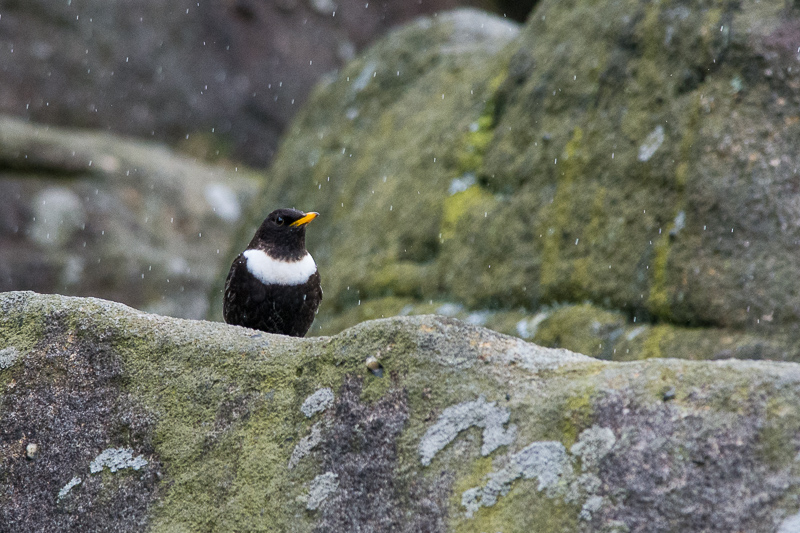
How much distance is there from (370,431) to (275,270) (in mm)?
2349

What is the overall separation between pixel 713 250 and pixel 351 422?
2.47 m

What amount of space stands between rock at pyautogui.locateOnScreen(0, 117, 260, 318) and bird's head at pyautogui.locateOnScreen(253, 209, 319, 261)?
4.94m

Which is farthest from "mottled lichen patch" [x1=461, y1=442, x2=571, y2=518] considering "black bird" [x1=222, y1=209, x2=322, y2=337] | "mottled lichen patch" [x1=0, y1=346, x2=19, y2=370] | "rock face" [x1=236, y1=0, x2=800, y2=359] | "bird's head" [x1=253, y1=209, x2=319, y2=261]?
"bird's head" [x1=253, y1=209, x2=319, y2=261]

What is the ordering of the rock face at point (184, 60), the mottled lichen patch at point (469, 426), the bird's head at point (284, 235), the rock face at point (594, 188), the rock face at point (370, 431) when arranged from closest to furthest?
the rock face at point (370, 431), the mottled lichen patch at point (469, 426), the rock face at point (594, 188), the bird's head at point (284, 235), the rock face at point (184, 60)

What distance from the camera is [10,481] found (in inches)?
103

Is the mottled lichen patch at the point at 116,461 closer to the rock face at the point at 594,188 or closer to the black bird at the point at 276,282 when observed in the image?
the black bird at the point at 276,282

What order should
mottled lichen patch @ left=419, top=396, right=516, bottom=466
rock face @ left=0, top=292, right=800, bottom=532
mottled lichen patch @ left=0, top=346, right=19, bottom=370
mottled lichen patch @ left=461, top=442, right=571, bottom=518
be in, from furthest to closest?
mottled lichen patch @ left=0, top=346, right=19, bottom=370 → mottled lichen patch @ left=419, top=396, right=516, bottom=466 → mottled lichen patch @ left=461, top=442, right=571, bottom=518 → rock face @ left=0, top=292, right=800, bottom=532

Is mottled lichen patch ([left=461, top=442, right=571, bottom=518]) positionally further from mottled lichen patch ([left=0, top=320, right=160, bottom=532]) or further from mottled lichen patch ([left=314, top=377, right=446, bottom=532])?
mottled lichen patch ([left=0, top=320, right=160, bottom=532])

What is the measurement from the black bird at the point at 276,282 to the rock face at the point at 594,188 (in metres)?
1.19

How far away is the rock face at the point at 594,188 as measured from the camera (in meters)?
4.20

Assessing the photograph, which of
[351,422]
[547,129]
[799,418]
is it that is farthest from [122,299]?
[799,418]

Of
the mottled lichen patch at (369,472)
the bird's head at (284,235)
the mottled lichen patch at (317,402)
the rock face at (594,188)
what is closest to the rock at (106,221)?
the rock face at (594,188)

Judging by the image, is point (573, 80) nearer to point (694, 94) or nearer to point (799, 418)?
point (694, 94)

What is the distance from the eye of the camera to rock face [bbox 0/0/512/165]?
33.6ft
